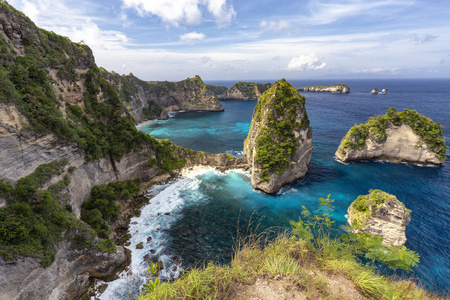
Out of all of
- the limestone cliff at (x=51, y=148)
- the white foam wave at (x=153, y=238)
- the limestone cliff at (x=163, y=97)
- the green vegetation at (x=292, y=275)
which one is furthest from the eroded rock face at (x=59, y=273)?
the limestone cliff at (x=163, y=97)

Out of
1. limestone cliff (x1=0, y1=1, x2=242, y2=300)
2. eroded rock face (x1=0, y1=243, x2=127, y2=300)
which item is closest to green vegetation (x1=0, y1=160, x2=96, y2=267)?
limestone cliff (x1=0, y1=1, x2=242, y2=300)

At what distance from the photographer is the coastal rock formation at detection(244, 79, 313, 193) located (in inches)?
1476

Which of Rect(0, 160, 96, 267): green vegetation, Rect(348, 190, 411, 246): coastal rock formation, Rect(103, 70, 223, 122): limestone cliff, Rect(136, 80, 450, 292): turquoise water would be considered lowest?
Rect(136, 80, 450, 292): turquoise water

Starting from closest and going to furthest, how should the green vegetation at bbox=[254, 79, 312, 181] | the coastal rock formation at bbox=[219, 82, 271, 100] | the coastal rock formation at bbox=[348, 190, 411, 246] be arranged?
the coastal rock formation at bbox=[348, 190, 411, 246] < the green vegetation at bbox=[254, 79, 312, 181] < the coastal rock formation at bbox=[219, 82, 271, 100]

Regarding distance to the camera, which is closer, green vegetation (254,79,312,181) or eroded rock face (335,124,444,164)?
green vegetation (254,79,312,181)

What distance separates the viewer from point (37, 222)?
17016 mm

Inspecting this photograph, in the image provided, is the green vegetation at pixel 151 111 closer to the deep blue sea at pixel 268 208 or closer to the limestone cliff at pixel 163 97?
the limestone cliff at pixel 163 97

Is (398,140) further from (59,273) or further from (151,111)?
(151,111)

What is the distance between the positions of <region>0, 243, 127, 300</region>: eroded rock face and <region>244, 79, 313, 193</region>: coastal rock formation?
1024 inches

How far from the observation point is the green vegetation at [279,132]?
37.5 m

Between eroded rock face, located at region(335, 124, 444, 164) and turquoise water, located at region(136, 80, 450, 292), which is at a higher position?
eroded rock face, located at region(335, 124, 444, 164)

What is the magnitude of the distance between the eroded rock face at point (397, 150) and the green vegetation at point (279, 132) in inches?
804

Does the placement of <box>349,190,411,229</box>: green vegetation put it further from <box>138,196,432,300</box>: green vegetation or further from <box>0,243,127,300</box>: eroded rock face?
<box>0,243,127,300</box>: eroded rock face

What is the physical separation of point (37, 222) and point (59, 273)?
5.29 meters
